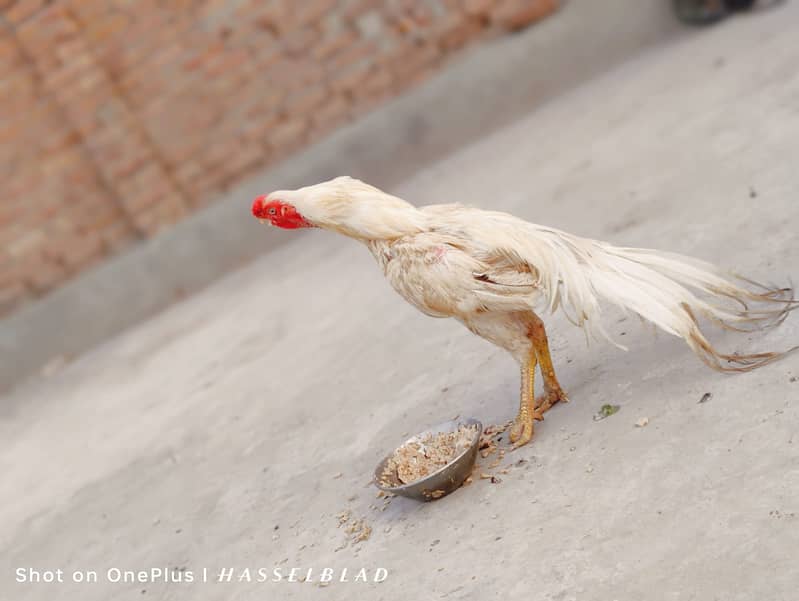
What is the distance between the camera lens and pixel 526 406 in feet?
11.9

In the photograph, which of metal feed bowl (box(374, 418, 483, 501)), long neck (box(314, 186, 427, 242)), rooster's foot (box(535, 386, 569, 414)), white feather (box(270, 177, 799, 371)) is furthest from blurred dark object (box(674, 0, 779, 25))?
metal feed bowl (box(374, 418, 483, 501))

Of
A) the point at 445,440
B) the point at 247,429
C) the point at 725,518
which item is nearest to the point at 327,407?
the point at 247,429

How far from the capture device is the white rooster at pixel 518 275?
3.35 m

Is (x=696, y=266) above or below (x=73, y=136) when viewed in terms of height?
below

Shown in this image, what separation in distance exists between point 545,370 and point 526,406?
0.20 metres

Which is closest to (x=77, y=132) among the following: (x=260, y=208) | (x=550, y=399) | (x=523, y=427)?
(x=260, y=208)

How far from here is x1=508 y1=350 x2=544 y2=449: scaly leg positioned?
3.61m

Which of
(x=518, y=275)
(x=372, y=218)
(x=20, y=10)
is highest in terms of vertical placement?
(x=20, y=10)

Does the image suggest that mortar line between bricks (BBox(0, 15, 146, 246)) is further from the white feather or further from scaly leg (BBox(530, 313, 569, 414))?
scaly leg (BBox(530, 313, 569, 414))

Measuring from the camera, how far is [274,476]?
4.54 metres

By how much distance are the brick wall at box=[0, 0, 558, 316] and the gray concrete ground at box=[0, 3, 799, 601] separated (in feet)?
3.16

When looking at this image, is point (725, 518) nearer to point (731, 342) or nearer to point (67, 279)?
point (731, 342)

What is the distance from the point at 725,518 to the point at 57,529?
3542mm

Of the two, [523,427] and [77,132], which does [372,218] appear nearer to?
[523,427]
